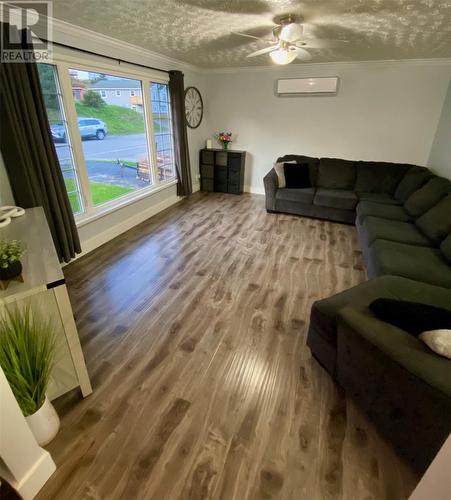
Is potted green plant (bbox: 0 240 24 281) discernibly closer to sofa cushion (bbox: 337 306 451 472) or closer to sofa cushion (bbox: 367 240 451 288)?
sofa cushion (bbox: 337 306 451 472)

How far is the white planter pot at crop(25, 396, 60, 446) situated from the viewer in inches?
50.6

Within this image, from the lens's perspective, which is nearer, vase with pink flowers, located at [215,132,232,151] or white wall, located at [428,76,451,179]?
white wall, located at [428,76,451,179]

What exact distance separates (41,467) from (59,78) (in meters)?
3.10

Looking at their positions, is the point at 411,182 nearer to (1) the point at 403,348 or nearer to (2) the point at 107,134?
(1) the point at 403,348

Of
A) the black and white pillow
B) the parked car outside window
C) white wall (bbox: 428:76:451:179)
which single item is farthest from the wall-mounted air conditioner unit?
the black and white pillow

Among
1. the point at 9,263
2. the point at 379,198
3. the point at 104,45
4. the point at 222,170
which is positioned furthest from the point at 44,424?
the point at 222,170

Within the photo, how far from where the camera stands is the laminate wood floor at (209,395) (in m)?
1.24

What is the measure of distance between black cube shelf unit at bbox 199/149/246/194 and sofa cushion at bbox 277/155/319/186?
856 millimetres

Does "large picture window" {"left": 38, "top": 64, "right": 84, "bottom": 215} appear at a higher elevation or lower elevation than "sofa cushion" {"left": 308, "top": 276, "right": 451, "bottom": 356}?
higher

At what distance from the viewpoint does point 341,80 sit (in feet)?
14.2

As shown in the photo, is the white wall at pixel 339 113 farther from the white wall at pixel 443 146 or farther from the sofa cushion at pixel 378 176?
the sofa cushion at pixel 378 176

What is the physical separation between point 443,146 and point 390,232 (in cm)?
204

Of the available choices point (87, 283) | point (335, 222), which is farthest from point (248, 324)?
point (335, 222)

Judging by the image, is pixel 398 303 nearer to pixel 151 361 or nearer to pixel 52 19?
pixel 151 361
